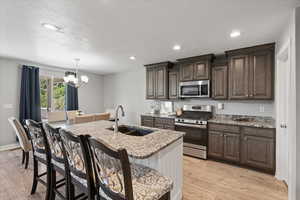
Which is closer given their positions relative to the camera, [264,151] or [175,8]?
[175,8]

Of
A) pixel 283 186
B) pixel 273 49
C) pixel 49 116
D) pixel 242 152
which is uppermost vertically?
pixel 273 49

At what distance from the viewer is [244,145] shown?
3.00 metres

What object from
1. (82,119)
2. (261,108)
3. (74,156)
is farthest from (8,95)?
(261,108)

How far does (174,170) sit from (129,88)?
4401mm

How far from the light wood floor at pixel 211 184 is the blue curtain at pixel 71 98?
2493 millimetres

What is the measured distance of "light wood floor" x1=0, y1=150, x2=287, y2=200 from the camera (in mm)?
2185

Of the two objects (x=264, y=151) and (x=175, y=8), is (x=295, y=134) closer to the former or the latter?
(x=264, y=151)

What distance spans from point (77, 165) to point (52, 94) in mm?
4669

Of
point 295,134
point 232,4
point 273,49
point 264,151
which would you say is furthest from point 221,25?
point 264,151

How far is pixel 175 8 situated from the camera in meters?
1.79

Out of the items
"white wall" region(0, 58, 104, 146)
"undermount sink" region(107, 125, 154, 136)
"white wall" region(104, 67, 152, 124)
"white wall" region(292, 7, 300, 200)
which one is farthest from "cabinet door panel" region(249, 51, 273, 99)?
"white wall" region(0, 58, 104, 146)

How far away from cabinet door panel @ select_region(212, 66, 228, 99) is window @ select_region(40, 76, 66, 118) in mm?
5158

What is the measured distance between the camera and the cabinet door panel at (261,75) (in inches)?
115

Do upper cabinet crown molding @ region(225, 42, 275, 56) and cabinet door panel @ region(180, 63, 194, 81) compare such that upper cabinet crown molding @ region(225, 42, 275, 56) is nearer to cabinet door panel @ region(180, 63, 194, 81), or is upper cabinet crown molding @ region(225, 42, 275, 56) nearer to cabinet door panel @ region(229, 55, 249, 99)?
cabinet door panel @ region(229, 55, 249, 99)
